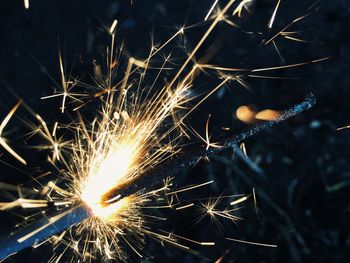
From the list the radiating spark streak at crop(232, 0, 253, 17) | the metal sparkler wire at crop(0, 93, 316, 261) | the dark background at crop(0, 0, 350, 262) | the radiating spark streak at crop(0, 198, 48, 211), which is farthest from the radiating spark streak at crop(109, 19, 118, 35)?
the metal sparkler wire at crop(0, 93, 316, 261)

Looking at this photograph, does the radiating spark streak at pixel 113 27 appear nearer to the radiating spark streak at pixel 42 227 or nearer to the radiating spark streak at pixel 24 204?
the radiating spark streak at pixel 24 204

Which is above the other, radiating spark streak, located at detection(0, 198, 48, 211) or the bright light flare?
the bright light flare

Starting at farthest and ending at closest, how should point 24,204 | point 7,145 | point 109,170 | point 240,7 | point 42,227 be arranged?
point 240,7 < point 7,145 < point 24,204 < point 109,170 < point 42,227

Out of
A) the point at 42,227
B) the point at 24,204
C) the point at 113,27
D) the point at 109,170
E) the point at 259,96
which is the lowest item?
the point at 259,96

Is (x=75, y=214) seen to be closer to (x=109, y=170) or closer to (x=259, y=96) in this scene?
(x=109, y=170)

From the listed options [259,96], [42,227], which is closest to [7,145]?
[42,227]

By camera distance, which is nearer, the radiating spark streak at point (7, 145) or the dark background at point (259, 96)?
the radiating spark streak at point (7, 145)

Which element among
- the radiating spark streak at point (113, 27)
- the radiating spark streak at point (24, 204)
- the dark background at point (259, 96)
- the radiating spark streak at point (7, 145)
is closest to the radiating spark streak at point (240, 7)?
the dark background at point (259, 96)

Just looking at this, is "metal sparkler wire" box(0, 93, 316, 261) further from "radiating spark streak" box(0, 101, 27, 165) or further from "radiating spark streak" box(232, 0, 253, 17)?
"radiating spark streak" box(232, 0, 253, 17)
